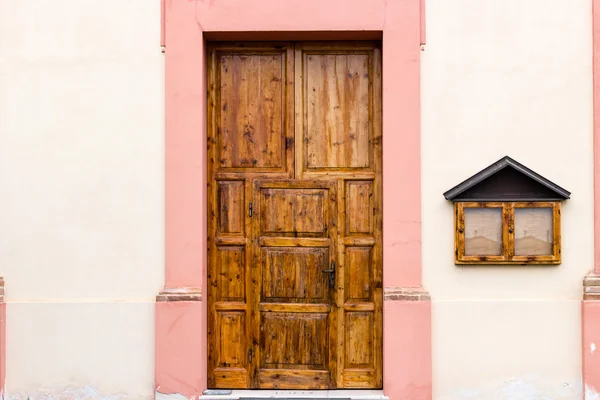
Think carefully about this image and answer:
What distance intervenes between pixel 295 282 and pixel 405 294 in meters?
1.01

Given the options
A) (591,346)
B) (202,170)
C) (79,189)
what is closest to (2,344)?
(79,189)

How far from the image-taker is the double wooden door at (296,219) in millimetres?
6328

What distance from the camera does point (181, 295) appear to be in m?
6.07

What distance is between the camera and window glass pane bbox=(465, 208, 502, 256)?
602cm

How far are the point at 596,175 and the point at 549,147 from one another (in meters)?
0.46

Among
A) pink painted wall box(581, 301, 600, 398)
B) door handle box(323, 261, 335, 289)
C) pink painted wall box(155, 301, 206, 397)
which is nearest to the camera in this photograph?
pink painted wall box(581, 301, 600, 398)

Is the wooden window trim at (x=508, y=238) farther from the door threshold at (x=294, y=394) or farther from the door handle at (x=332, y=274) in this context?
the door threshold at (x=294, y=394)

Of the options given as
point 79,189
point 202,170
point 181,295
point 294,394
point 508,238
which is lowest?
point 294,394

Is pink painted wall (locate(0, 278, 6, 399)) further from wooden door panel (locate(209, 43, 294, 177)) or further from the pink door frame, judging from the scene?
wooden door panel (locate(209, 43, 294, 177))

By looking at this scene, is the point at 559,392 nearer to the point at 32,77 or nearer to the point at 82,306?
Result: the point at 82,306

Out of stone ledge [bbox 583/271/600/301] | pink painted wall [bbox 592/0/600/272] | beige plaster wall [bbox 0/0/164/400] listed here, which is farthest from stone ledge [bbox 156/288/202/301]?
pink painted wall [bbox 592/0/600/272]

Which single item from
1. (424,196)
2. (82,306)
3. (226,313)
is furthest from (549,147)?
(82,306)

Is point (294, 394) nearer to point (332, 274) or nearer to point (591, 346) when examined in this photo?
point (332, 274)

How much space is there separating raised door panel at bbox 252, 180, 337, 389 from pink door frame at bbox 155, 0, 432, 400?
1.77 ft
